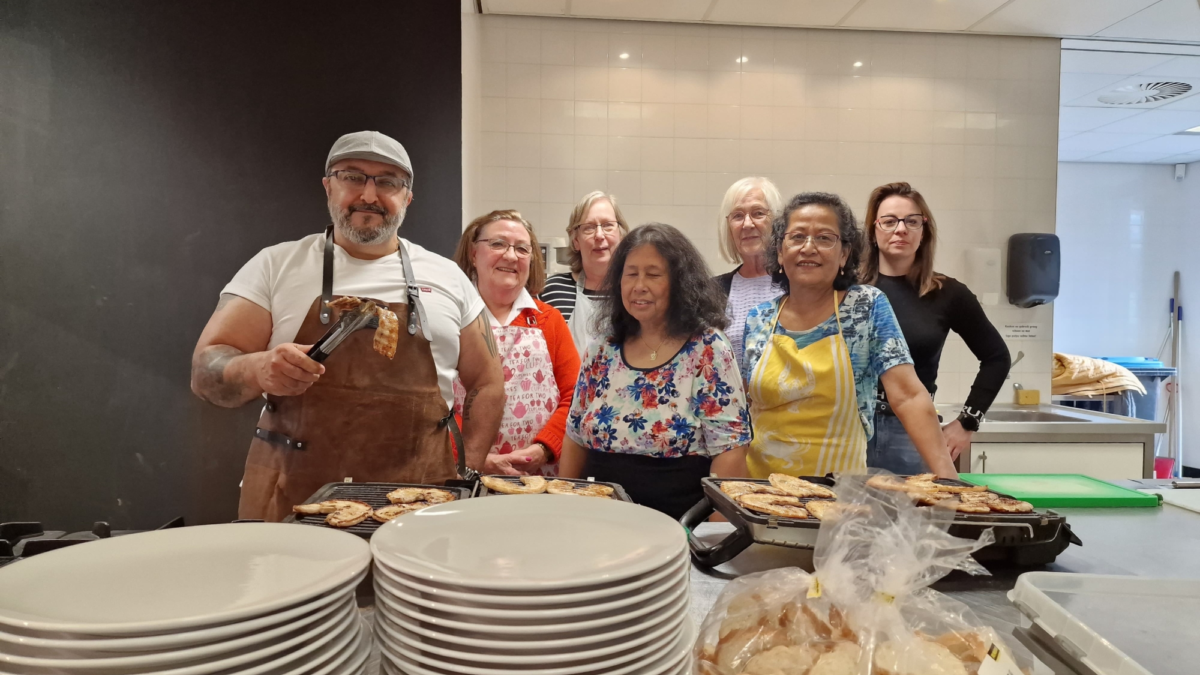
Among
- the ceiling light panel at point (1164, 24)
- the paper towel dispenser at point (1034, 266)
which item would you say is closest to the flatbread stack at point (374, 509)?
the paper towel dispenser at point (1034, 266)

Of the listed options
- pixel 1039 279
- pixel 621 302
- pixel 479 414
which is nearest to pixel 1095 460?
pixel 1039 279

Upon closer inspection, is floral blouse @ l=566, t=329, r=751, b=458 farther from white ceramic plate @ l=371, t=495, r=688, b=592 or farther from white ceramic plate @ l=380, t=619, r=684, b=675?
white ceramic plate @ l=380, t=619, r=684, b=675

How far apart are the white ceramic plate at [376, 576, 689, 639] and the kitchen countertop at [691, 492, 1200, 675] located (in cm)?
37

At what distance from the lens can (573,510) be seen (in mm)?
887

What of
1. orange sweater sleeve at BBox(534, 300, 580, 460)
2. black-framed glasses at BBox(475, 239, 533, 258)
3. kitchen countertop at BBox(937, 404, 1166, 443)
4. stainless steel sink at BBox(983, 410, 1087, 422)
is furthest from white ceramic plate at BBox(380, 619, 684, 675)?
stainless steel sink at BBox(983, 410, 1087, 422)

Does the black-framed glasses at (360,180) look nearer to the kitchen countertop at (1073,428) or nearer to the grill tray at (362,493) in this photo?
the grill tray at (362,493)

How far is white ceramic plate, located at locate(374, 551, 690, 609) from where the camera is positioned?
61cm

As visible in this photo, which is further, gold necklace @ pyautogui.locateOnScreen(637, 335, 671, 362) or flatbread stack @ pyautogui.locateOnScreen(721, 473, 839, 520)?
gold necklace @ pyautogui.locateOnScreen(637, 335, 671, 362)

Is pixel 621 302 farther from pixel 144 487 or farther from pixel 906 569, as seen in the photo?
pixel 144 487

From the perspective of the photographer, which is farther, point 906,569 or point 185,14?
point 185,14

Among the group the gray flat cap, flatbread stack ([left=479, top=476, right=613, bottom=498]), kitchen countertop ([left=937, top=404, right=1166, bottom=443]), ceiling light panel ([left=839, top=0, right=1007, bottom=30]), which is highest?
ceiling light panel ([left=839, top=0, right=1007, bottom=30])

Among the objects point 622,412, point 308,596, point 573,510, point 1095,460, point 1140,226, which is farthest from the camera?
point 1140,226

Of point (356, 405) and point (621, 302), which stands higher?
point (621, 302)

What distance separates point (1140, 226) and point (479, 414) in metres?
7.25
